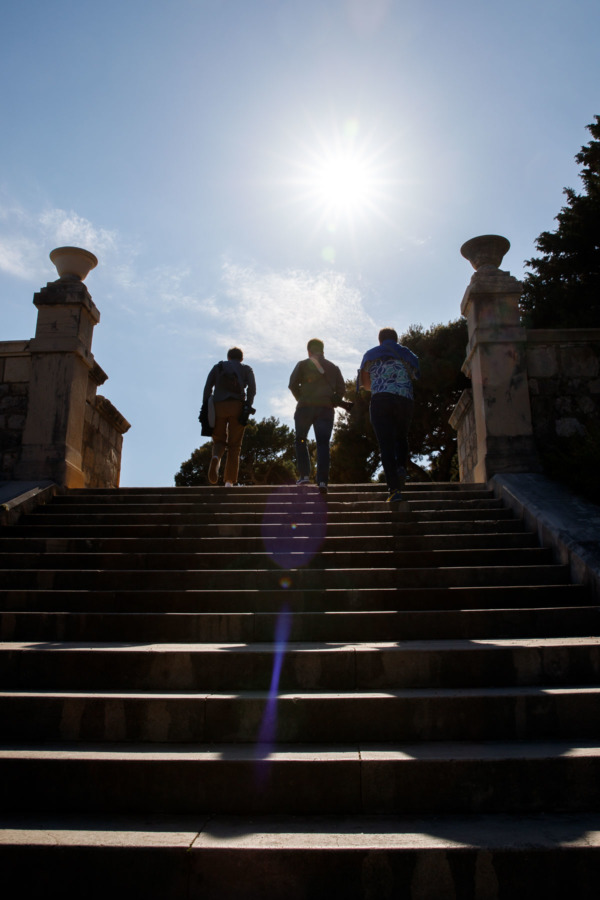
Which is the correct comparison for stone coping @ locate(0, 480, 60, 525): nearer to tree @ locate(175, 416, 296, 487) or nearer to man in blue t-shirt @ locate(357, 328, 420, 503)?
man in blue t-shirt @ locate(357, 328, 420, 503)

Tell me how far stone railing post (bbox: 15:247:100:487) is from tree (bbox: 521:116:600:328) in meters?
8.44

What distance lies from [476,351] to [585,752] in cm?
492

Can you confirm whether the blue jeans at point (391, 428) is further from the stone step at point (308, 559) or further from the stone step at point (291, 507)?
the stone step at point (308, 559)

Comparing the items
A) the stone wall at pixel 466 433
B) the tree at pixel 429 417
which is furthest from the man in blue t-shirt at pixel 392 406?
the tree at pixel 429 417

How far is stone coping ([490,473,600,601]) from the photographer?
158 inches

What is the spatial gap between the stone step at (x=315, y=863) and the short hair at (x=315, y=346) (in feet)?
16.2

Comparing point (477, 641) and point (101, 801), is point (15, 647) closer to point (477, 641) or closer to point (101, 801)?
point (101, 801)

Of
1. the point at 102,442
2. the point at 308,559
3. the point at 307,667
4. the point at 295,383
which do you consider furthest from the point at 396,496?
the point at 102,442

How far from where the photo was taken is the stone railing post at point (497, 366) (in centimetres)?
624

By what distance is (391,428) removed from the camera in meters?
5.52

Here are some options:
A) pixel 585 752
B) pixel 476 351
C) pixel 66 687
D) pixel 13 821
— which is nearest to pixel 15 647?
pixel 66 687

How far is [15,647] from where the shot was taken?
3.29 metres

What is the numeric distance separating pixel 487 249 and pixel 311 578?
4.65 metres

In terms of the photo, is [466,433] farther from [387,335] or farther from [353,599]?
[353,599]
